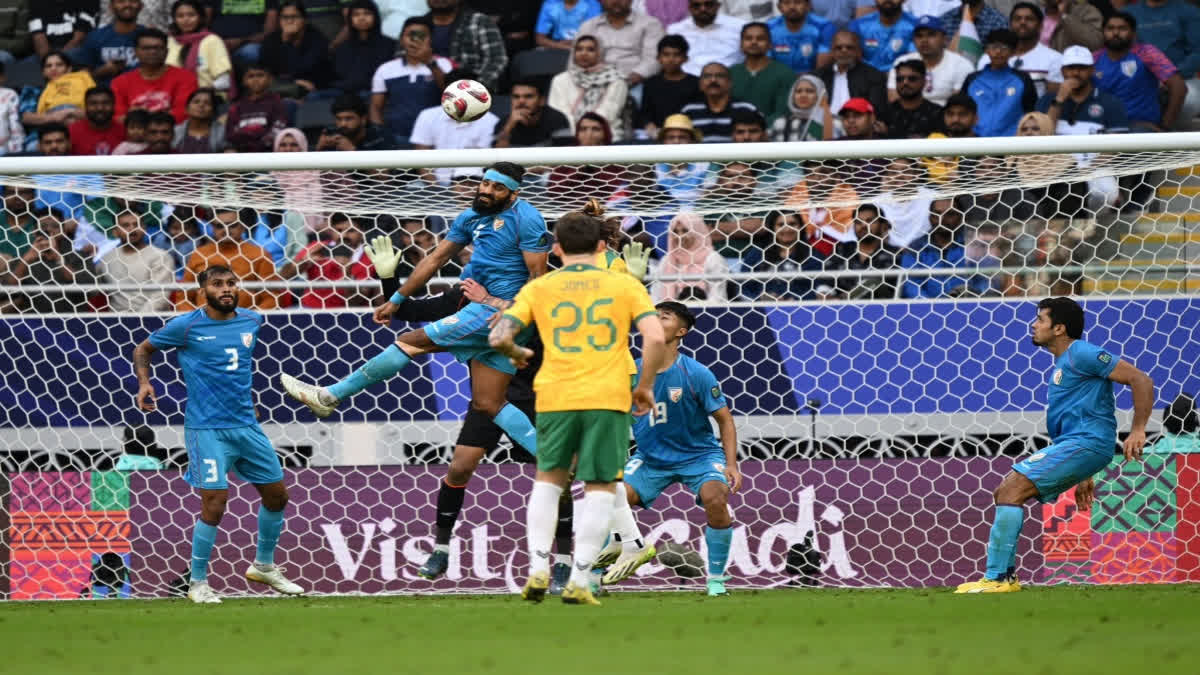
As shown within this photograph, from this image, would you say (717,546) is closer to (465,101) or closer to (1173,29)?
(465,101)

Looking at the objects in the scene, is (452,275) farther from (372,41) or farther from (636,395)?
(636,395)

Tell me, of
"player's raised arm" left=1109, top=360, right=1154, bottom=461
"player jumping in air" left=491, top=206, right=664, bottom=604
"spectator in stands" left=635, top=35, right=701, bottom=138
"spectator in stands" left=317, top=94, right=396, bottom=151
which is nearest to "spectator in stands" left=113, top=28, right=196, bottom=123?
"spectator in stands" left=317, top=94, right=396, bottom=151

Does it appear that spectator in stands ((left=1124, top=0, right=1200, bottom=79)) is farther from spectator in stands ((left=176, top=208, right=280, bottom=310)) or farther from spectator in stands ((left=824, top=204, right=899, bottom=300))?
spectator in stands ((left=176, top=208, right=280, bottom=310))

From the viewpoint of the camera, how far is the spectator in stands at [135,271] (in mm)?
10859

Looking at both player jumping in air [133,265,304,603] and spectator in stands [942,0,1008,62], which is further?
spectator in stands [942,0,1008,62]

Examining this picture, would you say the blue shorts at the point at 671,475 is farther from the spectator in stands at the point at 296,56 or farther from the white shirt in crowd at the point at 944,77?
the spectator in stands at the point at 296,56

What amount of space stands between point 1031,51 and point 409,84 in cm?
540

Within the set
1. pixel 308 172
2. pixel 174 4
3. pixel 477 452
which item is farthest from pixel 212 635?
pixel 174 4

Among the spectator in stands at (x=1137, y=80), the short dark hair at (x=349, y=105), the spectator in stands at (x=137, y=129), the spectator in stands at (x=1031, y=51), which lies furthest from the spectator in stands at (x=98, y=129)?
the spectator in stands at (x=1137, y=80)

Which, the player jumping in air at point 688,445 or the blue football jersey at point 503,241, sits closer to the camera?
the blue football jersey at point 503,241

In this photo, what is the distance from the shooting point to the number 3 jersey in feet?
29.7

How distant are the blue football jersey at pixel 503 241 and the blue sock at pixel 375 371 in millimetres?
623

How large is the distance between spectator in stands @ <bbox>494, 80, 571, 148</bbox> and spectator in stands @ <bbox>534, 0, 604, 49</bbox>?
1559 mm

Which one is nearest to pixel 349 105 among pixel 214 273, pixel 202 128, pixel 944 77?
pixel 202 128
